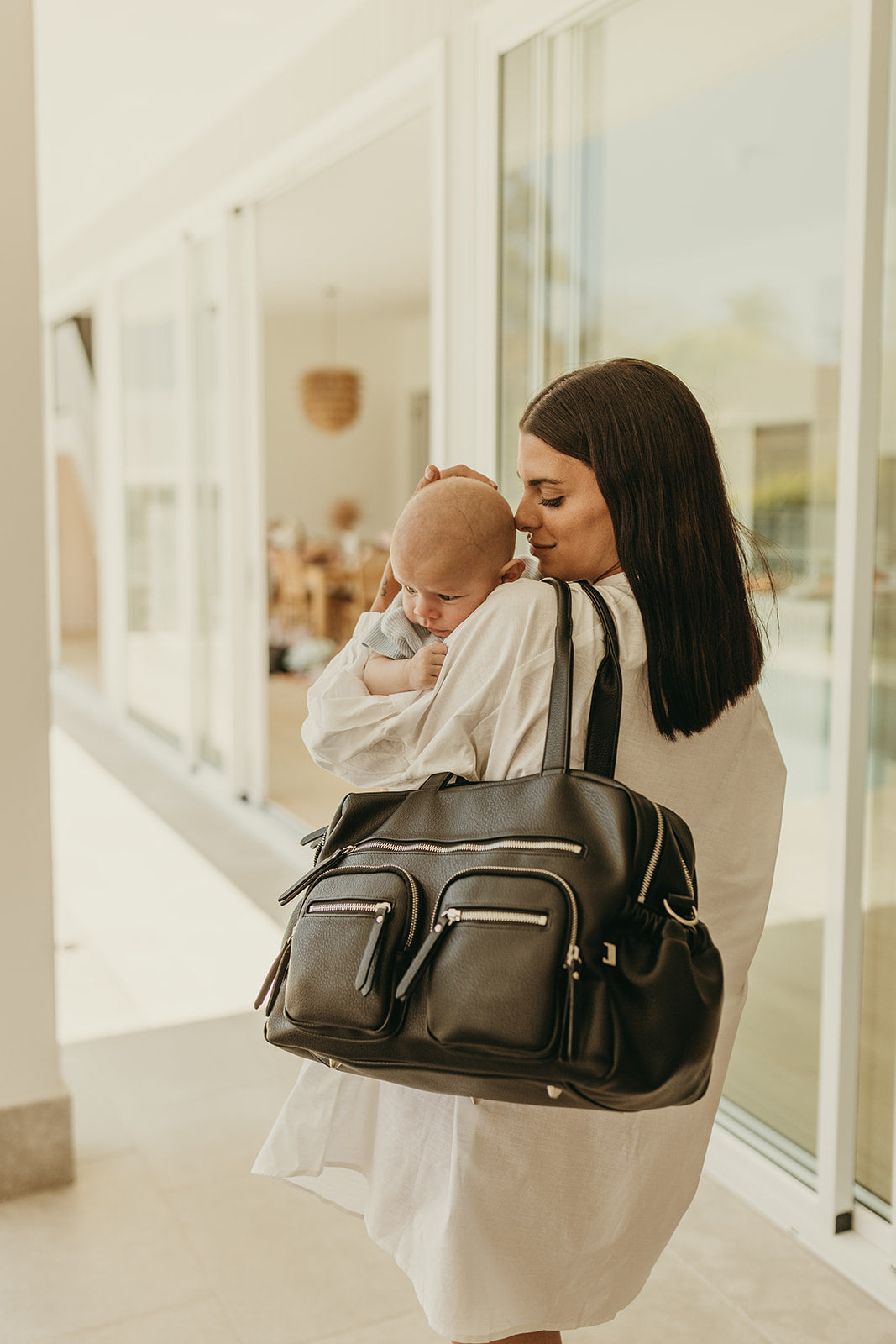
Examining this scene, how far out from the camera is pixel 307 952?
1.06 meters

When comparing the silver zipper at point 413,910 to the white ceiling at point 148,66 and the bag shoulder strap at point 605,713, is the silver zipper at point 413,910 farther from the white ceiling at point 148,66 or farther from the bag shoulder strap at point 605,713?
the white ceiling at point 148,66

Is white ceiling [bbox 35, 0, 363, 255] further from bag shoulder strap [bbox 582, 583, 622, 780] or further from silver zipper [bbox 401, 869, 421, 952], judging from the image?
silver zipper [bbox 401, 869, 421, 952]

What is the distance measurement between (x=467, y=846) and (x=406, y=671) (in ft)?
0.64

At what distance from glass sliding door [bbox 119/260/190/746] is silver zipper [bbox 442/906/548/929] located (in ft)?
16.2

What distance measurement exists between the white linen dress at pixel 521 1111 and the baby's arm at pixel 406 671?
16 millimetres

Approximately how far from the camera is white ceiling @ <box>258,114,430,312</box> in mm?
5715

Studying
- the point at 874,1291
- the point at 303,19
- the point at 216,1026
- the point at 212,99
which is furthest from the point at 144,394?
the point at 874,1291

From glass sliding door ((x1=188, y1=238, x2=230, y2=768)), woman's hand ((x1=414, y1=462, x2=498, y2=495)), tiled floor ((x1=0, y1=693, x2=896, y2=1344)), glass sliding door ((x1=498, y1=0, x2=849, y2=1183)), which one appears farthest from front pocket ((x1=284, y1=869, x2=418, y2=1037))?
glass sliding door ((x1=188, y1=238, x2=230, y2=768))

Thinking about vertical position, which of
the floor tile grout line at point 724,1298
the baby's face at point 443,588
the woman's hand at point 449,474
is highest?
the woman's hand at point 449,474

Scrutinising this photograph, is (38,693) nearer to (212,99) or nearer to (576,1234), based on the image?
(576,1234)

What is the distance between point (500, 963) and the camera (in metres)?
0.95

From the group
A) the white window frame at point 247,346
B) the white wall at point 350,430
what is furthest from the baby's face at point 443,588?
the white wall at point 350,430

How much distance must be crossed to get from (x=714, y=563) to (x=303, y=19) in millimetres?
3524

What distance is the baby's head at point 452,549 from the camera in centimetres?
111
